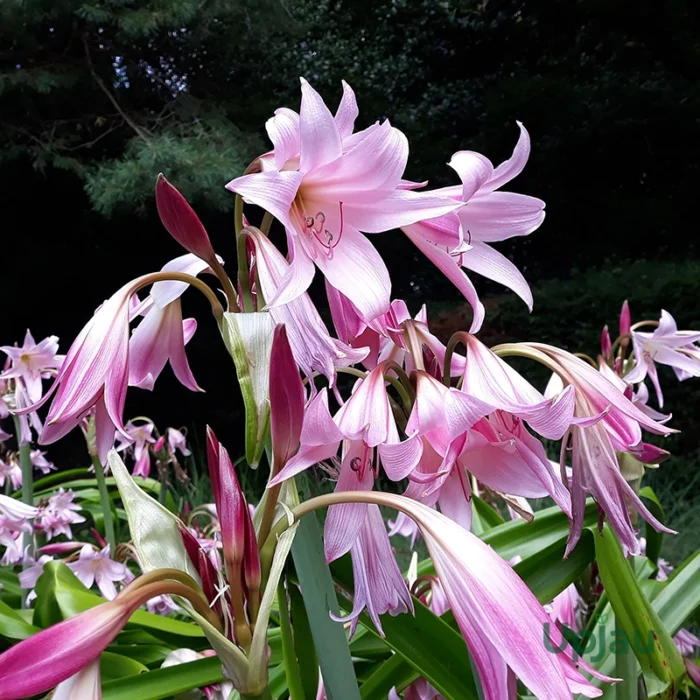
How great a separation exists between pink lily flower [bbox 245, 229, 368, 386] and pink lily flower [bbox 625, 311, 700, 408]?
1057 mm

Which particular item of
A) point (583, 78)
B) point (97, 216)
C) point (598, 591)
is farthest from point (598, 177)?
point (598, 591)

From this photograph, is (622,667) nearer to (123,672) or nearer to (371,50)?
(123,672)

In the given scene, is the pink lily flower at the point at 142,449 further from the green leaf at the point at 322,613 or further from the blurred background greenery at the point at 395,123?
the blurred background greenery at the point at 395,123

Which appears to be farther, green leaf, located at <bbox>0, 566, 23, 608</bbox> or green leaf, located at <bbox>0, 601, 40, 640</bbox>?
green leaf, located at <bbox>0, 566, 23, 608</bbox>

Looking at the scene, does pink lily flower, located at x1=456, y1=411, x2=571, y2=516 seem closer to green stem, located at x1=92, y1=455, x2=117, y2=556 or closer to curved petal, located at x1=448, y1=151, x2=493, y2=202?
curved petal, located at x1=448, y1=151, x2=493, y2=202

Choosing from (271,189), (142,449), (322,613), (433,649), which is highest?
(271,189)

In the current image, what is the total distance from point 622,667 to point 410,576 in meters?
0.30

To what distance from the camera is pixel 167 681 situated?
84 centimetres

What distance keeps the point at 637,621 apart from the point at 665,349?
832mm

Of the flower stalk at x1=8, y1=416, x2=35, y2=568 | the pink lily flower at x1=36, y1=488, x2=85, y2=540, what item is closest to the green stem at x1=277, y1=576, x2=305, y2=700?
the flower stalk at x1=8, y1=416, x2=35, y2=568

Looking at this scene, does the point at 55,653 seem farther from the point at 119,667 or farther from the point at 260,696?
the point at 119,667

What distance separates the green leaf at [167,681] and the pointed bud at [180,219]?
1.79 feet

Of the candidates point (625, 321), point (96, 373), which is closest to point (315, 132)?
point (96, 373)

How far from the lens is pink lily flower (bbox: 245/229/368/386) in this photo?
49cm
